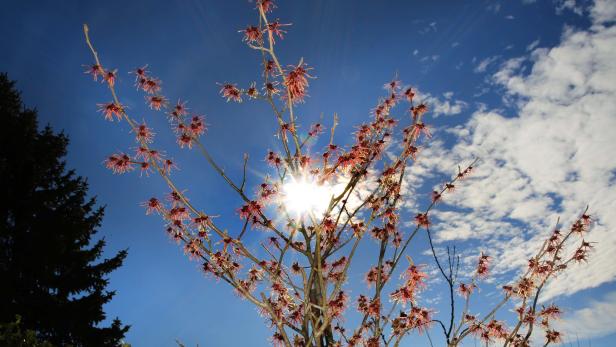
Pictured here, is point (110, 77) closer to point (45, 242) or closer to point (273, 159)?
point (273, 159)

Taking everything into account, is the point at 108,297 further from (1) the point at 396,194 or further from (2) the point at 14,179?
(1) the point at 396,194

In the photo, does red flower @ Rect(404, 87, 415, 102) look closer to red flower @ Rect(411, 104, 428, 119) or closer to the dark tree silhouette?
red flower @ Rect(411, 104, 428, 119)

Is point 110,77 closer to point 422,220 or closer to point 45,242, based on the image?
point 422,220

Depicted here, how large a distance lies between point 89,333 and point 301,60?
532 inches

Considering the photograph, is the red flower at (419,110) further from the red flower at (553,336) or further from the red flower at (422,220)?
the red flower at (553,336)

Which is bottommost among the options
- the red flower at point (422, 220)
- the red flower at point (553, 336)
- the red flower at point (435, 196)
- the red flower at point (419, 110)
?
the red flower at point (553, 336)

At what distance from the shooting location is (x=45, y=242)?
12.9 meters

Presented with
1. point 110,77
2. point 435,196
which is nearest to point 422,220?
point 435,196

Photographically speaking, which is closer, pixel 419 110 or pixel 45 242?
pixel 419 110

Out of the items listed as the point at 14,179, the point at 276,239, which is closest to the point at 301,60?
the point at 276,239

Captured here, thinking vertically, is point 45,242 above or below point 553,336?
above

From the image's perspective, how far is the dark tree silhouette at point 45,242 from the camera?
1233 centimetres

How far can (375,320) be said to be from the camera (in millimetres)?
4121

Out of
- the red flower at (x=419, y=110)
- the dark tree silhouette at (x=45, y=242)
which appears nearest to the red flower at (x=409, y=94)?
the red flower at (x=419, y=110)
